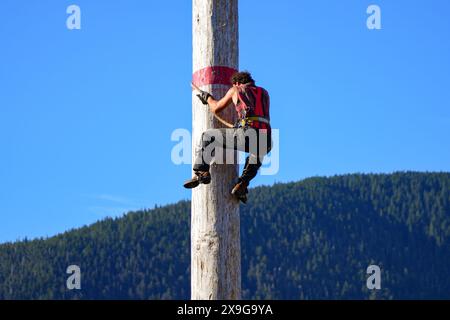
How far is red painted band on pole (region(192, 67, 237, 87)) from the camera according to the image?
8.23 meters

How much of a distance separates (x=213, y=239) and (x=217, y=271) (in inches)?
11.3

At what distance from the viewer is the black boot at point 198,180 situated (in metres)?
8.04

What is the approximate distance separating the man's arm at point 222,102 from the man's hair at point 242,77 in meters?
0.08

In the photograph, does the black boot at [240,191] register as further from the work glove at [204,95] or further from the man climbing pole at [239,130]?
the work glove at [204,95]

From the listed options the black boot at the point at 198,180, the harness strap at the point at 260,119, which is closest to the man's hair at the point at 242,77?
the harness strap at the point at 260,119

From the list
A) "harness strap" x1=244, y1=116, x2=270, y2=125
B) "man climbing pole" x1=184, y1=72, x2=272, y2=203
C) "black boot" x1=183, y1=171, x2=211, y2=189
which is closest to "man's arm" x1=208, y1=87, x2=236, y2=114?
"man climbing pole" x1=184, y1=72, x2=272, y2=203

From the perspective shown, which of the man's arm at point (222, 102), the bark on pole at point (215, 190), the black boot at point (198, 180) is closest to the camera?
the bark on pole at point (215, 190)

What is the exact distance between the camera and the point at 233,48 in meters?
8.27
